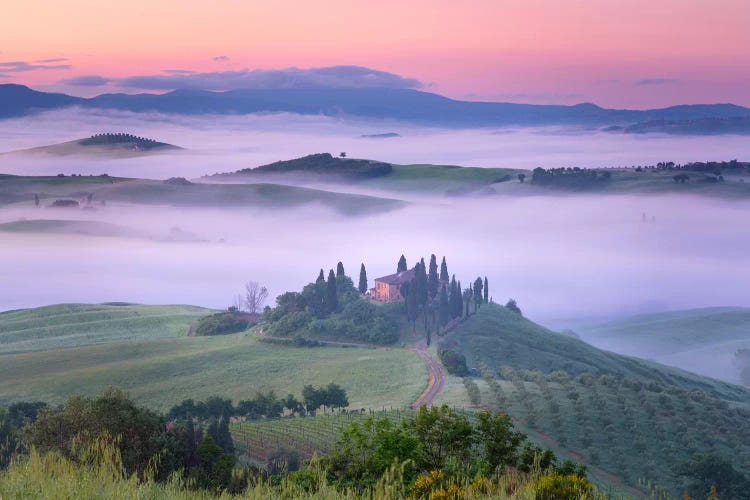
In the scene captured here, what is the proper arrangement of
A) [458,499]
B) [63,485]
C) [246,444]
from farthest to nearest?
[246,444]
[458,499]
[63,485]

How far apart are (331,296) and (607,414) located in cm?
4882

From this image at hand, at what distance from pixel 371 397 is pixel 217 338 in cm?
3566

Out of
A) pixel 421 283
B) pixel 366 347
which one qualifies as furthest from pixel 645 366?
pixel 366 347

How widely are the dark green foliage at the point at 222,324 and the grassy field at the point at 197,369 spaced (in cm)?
295

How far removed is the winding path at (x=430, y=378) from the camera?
67750 mm

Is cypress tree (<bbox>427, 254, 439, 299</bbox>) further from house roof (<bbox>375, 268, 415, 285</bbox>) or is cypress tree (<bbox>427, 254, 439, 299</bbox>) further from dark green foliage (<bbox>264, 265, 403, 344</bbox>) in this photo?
dark green foliage (<bbox>264, 265, 403, 344</bbox>)

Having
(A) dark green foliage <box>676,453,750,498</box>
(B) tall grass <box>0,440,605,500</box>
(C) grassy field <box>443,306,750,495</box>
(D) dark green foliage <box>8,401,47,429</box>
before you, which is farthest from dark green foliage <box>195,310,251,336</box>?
(B) tall grass <box>0,440,605,500</box>

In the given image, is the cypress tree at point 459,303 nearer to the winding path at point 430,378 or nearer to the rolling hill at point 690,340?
the winding path at point 430,378

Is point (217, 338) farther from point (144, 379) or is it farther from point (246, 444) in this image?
point (246, 444)

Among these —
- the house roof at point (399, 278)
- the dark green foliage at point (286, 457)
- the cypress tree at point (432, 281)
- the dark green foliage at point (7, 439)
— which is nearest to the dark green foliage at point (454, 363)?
the cypress tree at point (432, 281)

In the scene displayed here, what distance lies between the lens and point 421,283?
107 meters

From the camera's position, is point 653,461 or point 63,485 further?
point 653,461

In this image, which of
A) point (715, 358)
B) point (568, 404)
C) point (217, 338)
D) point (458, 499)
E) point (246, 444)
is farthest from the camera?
point (715, 358)

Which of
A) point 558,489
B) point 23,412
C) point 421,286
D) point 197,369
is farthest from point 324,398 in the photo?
point 558,489
